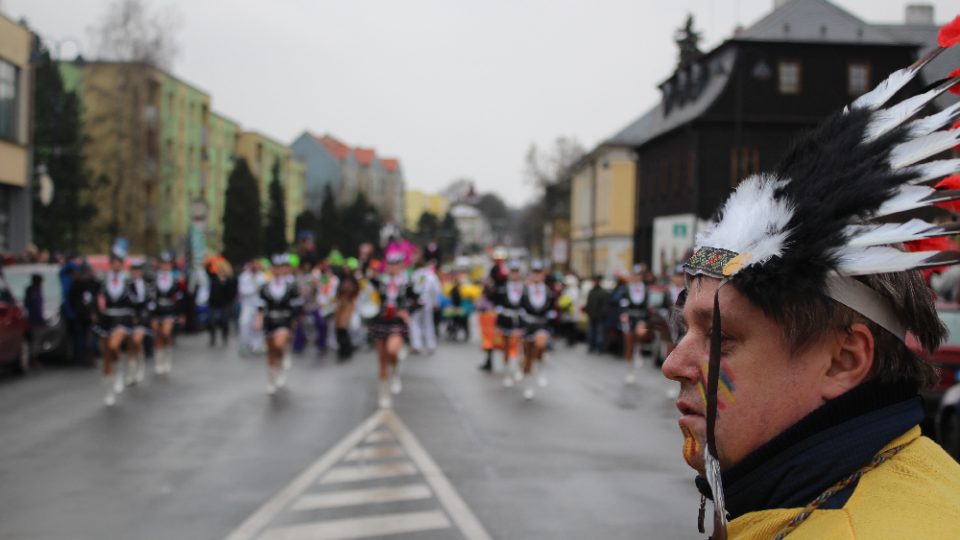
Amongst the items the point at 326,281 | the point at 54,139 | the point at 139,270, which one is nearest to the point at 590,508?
the point at 139,270

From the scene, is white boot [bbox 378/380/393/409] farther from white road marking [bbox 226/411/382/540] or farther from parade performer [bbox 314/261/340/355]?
parade performer [bbox 314/261/340/355]

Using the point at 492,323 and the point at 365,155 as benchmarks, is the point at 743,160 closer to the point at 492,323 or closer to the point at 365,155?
the point at 492,323

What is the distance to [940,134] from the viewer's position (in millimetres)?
1608

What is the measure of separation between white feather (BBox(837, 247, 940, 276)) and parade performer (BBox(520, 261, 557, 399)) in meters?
16.6

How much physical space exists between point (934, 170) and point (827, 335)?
0.96 feet

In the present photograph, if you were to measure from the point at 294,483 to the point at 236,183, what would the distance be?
211ft

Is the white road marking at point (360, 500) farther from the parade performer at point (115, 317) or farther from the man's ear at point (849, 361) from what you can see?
the parade performer at point (115, 317)

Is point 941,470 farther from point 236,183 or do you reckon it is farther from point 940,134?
point 236,183

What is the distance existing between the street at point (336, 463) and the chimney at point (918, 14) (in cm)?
3652

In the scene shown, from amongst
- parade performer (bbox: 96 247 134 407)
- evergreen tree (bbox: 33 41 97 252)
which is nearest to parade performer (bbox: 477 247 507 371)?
parade performer (bbox: 96 247 134 407)

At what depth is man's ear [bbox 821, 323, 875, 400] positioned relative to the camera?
1.63 metres

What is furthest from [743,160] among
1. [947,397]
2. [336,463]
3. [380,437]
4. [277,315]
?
[336,463]

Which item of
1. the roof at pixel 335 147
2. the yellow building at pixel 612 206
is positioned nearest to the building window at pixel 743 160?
the yellow building at pixel 612 206

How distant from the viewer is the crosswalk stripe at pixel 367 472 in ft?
31.6
